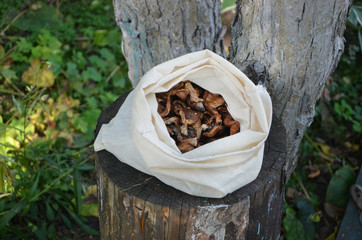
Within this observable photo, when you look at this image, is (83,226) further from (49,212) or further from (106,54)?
(106,54)

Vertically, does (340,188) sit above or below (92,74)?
below

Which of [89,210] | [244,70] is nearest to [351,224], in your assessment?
[244,70]

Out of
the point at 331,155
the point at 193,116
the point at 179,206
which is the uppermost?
the point at 193,116

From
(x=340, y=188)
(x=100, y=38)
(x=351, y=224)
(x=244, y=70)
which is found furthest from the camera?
(x=100, y=38)

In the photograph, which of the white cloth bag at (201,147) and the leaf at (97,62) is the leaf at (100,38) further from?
the white cloth bag at (201,147)

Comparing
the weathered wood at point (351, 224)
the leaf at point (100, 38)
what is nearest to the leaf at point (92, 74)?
the leaf at point (100, 38)
